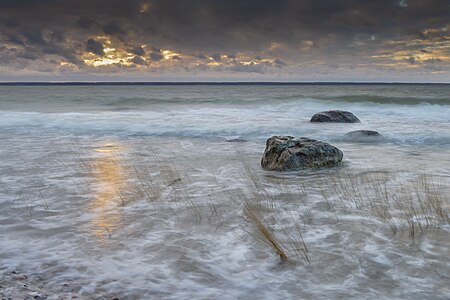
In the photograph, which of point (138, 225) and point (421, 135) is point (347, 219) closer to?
point (138, 225)

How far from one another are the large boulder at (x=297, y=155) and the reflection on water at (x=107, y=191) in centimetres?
344

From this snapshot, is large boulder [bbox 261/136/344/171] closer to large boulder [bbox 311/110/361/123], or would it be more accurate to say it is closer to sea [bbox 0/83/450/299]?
sea [bbox 0/83/450/299]

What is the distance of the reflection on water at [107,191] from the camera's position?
5.40 m

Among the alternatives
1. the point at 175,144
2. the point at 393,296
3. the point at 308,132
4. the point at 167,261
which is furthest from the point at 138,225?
the point at 308,132

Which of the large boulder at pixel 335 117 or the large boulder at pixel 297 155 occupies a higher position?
the large boulder at pixel 297 155

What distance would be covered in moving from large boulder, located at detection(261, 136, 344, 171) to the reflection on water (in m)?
3.44

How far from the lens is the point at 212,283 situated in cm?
387

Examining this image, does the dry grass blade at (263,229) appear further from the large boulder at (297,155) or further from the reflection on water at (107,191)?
the large boulder at (297,155)

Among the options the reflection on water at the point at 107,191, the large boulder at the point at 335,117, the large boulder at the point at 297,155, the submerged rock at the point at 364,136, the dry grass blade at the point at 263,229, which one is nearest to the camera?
the dry grass blade at the point at 263,229

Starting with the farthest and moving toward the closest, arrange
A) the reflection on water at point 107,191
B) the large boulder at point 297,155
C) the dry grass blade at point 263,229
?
1. the large boulder at point 297,155
2. the reflection on water at point 107,191
3. the dry grass blade at point 263,229

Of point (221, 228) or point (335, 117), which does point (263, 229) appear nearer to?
point (221, 228)

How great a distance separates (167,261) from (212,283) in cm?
67

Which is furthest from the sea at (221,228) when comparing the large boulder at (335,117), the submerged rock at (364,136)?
the large boulder at (335,117)

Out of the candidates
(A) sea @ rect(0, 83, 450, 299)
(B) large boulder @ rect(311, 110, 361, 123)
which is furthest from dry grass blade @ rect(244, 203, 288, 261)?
(B) large boulder @ rect(311, 110, 361, 123)
